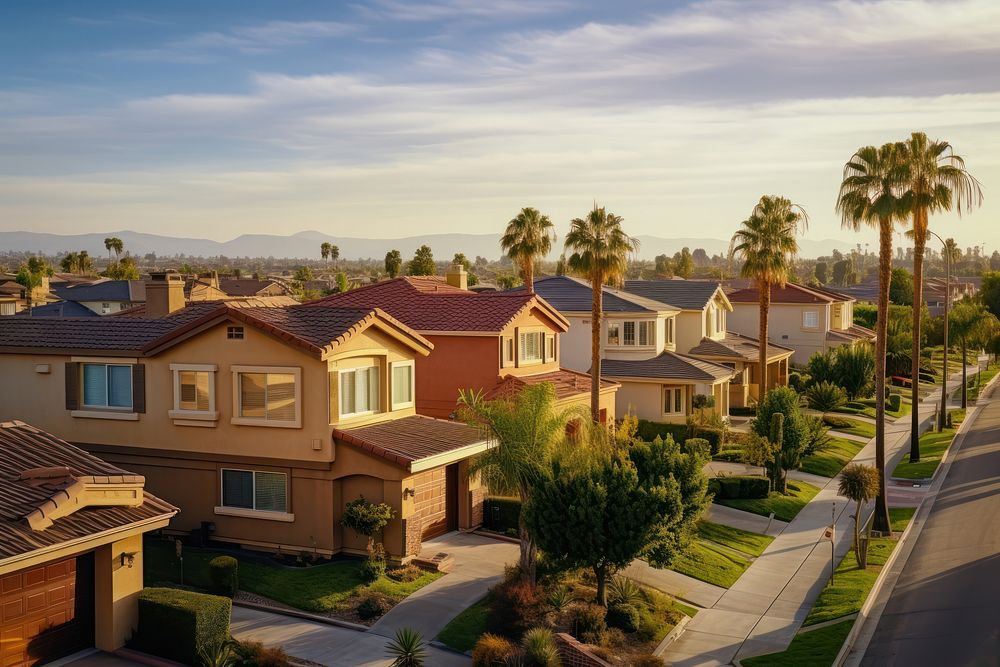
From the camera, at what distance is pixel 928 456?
4681 cm

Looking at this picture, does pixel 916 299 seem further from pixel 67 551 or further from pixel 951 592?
pixel 67 551

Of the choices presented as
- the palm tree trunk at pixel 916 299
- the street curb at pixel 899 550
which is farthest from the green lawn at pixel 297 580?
the palm tree trunk at pixel 916 299

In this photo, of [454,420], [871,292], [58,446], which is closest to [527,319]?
[454,420]

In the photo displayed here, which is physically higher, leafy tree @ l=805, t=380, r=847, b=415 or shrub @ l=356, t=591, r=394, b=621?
leafy tree @ l=805, t=380, r=847, b=415

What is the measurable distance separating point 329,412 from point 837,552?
17.1 metres

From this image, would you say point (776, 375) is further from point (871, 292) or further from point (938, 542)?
point (871, 292)

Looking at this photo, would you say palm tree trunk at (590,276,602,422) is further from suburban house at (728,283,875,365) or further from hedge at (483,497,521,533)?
suburban house at (728,283,875,365)

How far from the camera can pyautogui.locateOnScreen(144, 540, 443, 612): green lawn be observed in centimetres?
2298

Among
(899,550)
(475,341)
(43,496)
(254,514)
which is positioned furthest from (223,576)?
(899,550)

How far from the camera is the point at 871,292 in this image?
127562 millimetres

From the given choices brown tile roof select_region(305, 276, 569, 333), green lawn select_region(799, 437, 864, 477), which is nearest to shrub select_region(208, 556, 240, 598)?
brown tile roof select_region(305, 276, 569, 333)

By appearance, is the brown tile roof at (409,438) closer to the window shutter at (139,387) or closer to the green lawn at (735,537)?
the window shutter at (139,387)

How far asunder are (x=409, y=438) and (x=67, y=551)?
10.9 meters

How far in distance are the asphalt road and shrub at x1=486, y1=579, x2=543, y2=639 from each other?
7.41 metres
